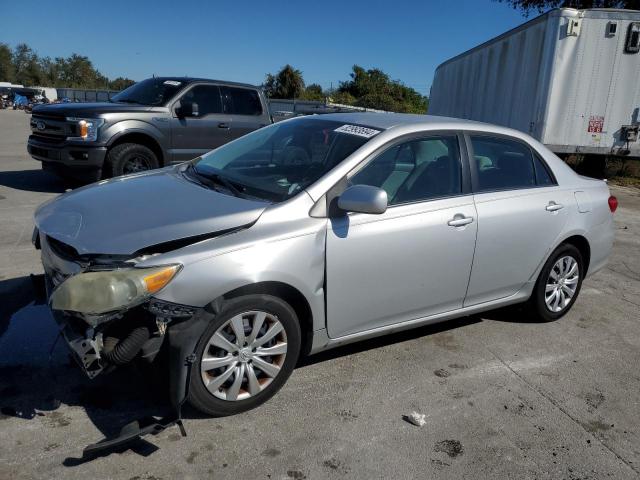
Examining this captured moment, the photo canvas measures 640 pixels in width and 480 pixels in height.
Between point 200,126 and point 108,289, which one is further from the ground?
point 200,126

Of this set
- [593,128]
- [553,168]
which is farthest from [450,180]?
[593,128]

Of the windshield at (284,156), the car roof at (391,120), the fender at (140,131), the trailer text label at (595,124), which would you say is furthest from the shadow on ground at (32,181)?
the trailer text label at (595,124)

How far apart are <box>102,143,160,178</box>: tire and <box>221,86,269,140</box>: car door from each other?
1504 mm

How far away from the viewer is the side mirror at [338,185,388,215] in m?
3.08

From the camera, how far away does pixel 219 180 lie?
3633mm

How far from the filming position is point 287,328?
3053 mm

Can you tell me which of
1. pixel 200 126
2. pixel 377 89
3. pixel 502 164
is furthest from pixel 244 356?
pixel 377 89

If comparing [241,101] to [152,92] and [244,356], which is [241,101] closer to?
[152,92]

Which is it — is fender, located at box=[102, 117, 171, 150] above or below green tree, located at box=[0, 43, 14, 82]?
below

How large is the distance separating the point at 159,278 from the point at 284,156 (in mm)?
1490

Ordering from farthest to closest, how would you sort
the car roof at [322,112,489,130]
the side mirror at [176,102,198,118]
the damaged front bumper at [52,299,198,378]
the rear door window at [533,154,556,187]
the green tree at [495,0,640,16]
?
the green tree at [495,0,640,16] → the side mirror at [176,102,198,118] → the rear door window at [533,154,556,187] → the car roof at [322,112,489,130] → the damaged front bumper at [52,299,198,378]

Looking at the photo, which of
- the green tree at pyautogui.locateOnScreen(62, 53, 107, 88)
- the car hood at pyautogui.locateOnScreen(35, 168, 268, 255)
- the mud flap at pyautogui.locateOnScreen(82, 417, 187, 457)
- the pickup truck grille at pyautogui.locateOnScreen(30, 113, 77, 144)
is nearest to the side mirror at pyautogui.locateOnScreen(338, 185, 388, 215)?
the car hood at pyautogui.locateOnScreen(35, 168, 268, 255)

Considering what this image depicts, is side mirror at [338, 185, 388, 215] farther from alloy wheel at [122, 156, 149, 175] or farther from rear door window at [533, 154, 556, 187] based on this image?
alloy wheel at [122, 156, 149, 175]

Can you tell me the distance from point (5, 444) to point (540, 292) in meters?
3.75
